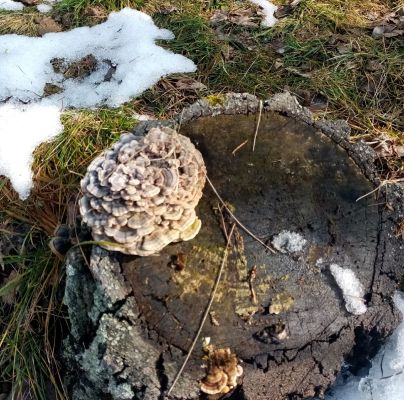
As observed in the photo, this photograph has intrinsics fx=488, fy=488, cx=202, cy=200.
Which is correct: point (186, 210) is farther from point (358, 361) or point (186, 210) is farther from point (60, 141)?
point (60, 141)

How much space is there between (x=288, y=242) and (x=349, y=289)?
1.18 ft

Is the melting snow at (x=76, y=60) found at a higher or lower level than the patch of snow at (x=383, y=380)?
higher

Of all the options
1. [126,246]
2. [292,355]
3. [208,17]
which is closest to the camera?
[126,246]

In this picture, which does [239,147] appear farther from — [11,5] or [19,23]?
[11,5]

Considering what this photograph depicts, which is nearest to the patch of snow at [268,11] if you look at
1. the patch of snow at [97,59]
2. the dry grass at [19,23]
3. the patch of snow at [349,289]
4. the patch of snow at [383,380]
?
the patch of snow at [97,59]

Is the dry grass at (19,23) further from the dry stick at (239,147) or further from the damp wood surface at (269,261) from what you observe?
the dry stick at (239,147)

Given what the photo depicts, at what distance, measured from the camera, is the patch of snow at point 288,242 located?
7.47 feet

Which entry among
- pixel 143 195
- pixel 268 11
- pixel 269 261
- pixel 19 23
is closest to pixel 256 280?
pixel 269 261

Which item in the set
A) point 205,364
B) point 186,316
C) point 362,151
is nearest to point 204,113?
point 362,151

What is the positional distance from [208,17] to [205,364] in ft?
11.7

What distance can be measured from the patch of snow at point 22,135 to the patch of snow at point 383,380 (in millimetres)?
2291

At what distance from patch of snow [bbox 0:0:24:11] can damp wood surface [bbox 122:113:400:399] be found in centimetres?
346

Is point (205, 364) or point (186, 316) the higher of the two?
point (186, 316)

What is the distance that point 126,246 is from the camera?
6.81ft
